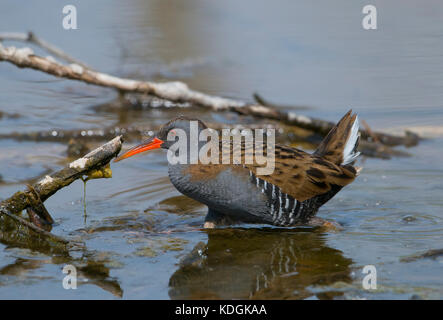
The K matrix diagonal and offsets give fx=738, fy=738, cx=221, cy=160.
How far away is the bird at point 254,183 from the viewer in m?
5.01

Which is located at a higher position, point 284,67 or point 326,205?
point 284,67

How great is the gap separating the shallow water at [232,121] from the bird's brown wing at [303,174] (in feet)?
1.03

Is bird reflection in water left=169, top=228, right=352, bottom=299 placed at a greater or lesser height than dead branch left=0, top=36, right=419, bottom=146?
lesser

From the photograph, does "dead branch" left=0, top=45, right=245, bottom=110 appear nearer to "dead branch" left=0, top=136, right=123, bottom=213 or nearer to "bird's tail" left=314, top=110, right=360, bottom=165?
"bird's tail" left=314, top=110, right=360, bottom=165

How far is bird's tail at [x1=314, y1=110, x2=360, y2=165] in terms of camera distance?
18.3 ft

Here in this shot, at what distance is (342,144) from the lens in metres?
5.59

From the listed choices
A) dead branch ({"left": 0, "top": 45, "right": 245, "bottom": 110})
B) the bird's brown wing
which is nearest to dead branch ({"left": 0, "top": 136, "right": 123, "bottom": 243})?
the bird's brown wing

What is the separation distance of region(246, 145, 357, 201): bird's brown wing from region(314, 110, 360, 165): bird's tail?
0.18 metres

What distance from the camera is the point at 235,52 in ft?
35.0

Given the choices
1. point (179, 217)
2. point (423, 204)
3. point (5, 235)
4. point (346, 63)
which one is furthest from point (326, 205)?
point (346, 63)

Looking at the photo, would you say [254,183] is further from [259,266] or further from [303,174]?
[259,266]

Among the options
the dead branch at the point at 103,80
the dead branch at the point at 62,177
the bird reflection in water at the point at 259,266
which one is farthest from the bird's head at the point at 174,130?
the dead branch at the point at 103,80
